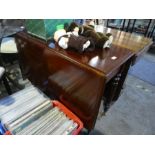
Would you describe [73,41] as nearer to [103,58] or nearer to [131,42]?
[103,58]

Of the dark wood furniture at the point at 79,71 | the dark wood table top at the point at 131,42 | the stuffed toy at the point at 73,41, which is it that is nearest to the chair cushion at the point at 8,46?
the dark wood furniture at the point at 79,71

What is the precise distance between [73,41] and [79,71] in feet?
0.70

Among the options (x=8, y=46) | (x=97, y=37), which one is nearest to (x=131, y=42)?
(x=97, y=37)

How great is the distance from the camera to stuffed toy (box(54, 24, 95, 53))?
3.15ft

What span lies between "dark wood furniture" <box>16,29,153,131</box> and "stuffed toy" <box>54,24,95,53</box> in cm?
4

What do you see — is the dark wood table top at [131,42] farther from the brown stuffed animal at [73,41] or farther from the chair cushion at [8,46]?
the chair cushion at [8,46]

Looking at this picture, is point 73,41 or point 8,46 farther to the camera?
point 8,46

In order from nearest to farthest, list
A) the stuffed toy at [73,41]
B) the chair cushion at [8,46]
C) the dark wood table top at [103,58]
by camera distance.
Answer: the dark wood table top at [103,58] < the stuffed toy at [73,41] < the chair cushion at [8,46]

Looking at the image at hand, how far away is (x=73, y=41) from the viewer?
979 mm

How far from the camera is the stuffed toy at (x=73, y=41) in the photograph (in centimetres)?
96

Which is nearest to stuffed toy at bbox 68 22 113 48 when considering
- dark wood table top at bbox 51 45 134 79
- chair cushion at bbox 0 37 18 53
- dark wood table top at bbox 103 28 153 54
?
dark wood table top at bbox 51 45 134 79

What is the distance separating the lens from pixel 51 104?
121 cm

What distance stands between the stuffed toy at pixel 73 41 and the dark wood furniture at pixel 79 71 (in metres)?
0.04
